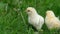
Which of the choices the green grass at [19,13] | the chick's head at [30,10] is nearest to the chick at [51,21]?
the green grass at [19,13]

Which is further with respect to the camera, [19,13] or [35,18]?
[19,13]

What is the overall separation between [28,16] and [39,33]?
0.48m

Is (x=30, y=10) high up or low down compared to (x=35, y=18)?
up

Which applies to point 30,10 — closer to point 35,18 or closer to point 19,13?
point 35,18

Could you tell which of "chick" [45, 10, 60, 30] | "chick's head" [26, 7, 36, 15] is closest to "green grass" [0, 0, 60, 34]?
"chick" [45, 10, 60, 30]

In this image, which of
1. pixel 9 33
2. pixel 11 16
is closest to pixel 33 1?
pixel 11 16

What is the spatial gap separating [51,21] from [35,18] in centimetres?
30

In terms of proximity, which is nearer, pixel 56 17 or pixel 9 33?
pixel 9 33

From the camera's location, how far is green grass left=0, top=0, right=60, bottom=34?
7.00 meters

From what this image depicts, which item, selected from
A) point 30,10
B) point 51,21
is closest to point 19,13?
point 30,10

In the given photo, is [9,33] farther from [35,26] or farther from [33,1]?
[33,1]

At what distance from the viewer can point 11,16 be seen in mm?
7426

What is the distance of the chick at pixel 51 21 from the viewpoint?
6906 mm

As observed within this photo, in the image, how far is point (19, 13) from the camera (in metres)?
7.45
